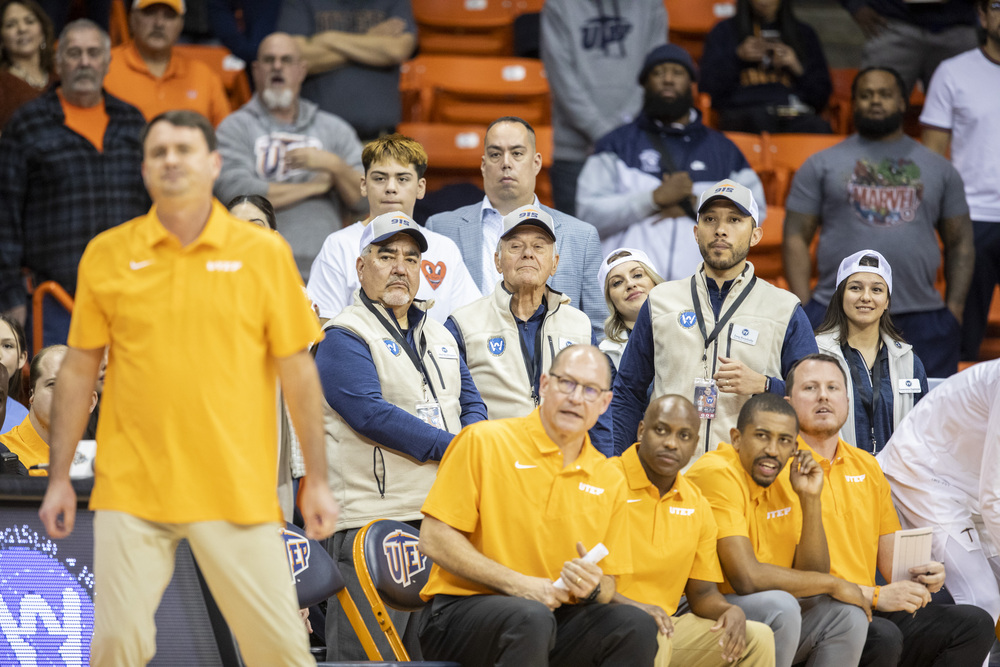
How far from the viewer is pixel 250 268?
3.09 m

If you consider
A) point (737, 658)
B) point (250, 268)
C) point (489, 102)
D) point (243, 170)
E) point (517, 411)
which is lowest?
point (737, 658)

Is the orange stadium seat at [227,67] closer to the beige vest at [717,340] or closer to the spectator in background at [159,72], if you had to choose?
the spectator in background at [159,72]

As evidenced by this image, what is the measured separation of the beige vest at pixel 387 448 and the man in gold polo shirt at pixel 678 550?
0.74 metres

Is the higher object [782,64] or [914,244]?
[782,64]

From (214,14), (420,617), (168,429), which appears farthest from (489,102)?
(168,429)

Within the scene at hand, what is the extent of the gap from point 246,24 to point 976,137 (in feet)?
15.0

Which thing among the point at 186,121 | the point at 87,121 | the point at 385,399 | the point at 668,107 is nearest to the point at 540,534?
the point at 385,399

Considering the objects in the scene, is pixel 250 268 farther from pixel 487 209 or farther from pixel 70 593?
pixel 487 209

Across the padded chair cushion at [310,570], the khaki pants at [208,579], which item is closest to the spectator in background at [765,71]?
the padded chair cushion at [310,570]

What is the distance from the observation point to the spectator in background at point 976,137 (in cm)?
711

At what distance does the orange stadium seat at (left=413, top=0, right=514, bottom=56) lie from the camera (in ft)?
29.1

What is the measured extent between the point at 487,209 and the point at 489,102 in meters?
→ 2.89

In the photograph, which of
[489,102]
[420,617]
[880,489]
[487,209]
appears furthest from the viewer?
[489,102]

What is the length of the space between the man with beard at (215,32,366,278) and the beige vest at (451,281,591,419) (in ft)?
6.81
